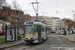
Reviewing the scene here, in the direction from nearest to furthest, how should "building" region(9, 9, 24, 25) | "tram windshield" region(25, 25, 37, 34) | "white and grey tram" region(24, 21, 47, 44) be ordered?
"white and grey tram" region(24, 21, 47, 44) < "tram windshield" region(25, 25, 37, 34) < "building" region(9, 9, 24, 25)

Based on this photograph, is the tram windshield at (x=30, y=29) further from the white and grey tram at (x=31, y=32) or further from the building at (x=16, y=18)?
the building at (x=16, y=18)

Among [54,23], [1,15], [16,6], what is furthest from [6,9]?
[54,23]

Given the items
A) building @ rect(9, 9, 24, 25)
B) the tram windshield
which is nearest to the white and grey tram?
the tram windshield

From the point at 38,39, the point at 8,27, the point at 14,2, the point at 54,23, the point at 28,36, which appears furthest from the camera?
the point at 54,23

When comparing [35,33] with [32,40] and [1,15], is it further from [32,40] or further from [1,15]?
[1,15]

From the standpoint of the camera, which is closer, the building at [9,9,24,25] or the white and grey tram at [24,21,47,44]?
the white and grey tram at [24,21,47,44]

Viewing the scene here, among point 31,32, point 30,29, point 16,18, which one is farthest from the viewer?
point 16,18

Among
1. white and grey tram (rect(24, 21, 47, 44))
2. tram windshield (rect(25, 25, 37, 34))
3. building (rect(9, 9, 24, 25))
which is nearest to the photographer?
white and grey tram (rect(24, 21, 47, 44))

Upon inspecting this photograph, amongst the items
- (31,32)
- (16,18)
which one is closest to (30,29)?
(31,32)

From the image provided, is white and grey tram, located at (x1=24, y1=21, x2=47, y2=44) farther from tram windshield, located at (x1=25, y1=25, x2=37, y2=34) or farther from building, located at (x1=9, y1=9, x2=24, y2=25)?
building, located at (x1=9, y1=9, x2=24, y2=25)

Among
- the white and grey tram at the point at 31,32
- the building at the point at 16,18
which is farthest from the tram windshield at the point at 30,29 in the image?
the building at the point at 16,18

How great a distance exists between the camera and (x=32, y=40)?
16.5 m

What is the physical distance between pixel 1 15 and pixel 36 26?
7.14 m

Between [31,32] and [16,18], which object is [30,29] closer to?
[31,32]
